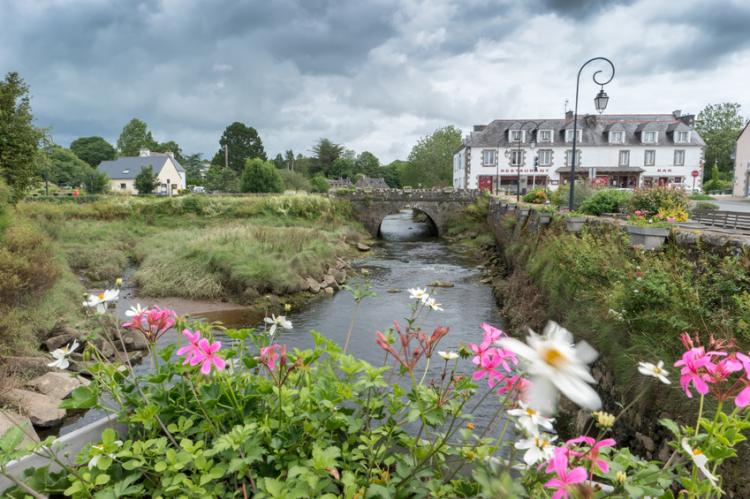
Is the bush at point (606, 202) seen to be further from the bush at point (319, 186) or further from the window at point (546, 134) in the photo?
the bush at point (319, 186)

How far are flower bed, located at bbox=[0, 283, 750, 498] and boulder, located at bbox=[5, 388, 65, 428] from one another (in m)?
5.88

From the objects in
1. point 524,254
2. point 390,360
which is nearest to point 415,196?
point 524,254

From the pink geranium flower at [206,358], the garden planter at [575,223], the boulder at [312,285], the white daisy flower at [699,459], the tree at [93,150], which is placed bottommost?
the boulder at [312,285]

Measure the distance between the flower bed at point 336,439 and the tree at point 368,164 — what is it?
103529 mm

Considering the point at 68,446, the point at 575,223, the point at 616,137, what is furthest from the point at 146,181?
the point at 68,446

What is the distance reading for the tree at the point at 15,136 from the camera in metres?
18.3

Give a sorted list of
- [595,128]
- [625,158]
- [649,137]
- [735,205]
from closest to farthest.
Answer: [735,205]
[649,137]
[625,158]
[595,128]

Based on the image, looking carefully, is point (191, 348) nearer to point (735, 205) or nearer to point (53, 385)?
point (53, 385)

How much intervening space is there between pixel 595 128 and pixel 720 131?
3568 centimetres

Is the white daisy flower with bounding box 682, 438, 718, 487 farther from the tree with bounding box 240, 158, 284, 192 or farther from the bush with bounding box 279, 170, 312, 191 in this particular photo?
the bush with bounding box 279, 170, 312, 191

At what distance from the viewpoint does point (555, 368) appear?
0.89 m

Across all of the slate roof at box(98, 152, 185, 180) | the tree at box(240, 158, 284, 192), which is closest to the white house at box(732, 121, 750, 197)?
the tree at box(240, 158, 284, 192)

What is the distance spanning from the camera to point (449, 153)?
6794 cm

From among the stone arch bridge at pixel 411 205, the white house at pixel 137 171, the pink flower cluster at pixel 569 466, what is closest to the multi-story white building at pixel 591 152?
the stone arch bridge at pixel 411 205
